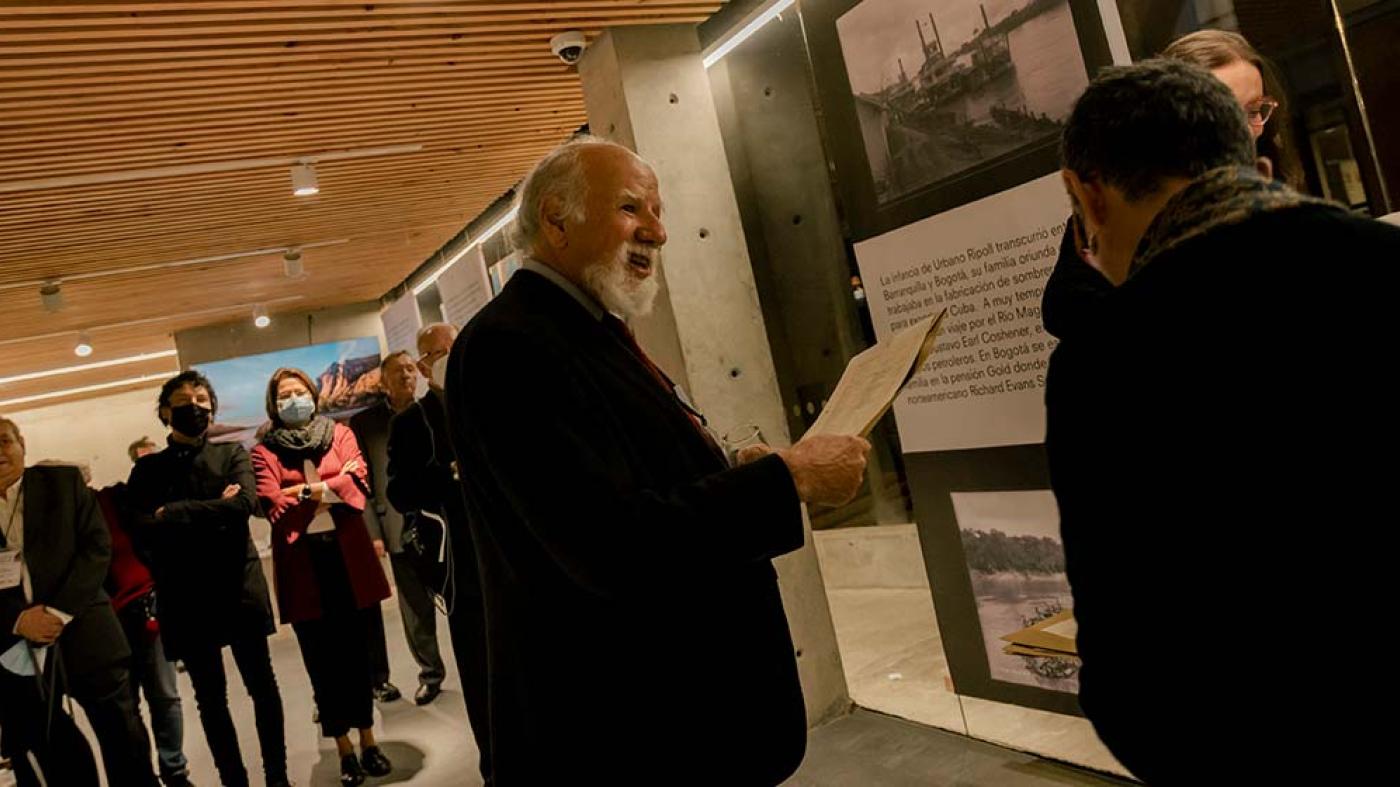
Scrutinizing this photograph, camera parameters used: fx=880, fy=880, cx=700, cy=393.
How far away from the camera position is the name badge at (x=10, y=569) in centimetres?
320

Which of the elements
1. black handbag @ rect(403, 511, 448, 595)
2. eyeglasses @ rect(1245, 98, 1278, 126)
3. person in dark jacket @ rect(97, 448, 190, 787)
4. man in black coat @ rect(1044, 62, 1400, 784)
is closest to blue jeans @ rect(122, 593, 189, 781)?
person in dark jacket @ rect(97, 448, 190, 787)

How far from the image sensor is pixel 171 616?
3541 mm

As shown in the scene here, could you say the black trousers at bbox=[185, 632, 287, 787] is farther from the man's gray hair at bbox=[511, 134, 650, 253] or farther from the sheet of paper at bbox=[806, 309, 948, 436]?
the sheet of paper at bbox=[806, 309, 948, 436]

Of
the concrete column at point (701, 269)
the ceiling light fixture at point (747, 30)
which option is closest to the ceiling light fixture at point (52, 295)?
the concrete column at point (701, 269)

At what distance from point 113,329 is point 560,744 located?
9.19m

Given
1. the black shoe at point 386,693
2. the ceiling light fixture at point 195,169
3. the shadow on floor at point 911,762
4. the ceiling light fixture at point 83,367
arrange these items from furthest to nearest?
the ceiling light fixture at point 83,367
the black shoe at point 386,693
the ceiling light fixture at point 195,169
the shadow on floor at point 911,762

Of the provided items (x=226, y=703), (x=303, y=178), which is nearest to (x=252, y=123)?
(x=303, y=178)

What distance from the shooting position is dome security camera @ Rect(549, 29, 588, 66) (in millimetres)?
4031

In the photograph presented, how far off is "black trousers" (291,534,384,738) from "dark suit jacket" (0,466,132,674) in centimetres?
70

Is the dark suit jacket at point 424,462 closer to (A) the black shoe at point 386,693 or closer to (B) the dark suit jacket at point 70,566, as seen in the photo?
(B) the dark suit jacket at point 70,566

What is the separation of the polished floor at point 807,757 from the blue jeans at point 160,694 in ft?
0.79

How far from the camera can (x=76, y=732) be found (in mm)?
3344

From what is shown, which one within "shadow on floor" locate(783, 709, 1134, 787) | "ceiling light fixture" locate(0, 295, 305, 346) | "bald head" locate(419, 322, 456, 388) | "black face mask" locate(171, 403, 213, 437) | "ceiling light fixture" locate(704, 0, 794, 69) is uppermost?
"ceiling light fixture" locate(0, 295, 305, 346)

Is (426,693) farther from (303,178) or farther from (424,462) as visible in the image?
(303,178)
